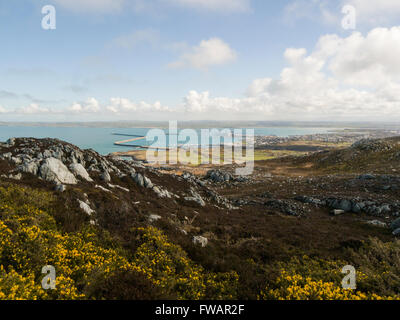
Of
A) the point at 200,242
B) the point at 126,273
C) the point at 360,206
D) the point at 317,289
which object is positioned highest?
the point at 126,273

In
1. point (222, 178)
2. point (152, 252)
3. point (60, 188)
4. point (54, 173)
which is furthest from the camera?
point (222, 178)

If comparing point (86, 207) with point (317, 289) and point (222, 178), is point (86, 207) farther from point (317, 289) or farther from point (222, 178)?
point (222, 178)

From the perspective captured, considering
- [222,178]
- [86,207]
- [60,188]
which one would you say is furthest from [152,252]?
[222,178]

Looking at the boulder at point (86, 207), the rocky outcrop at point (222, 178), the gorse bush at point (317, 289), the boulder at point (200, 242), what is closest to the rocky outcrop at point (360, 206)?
the gorse bush at point (317, 289)

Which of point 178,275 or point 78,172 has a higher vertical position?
point 78,172
